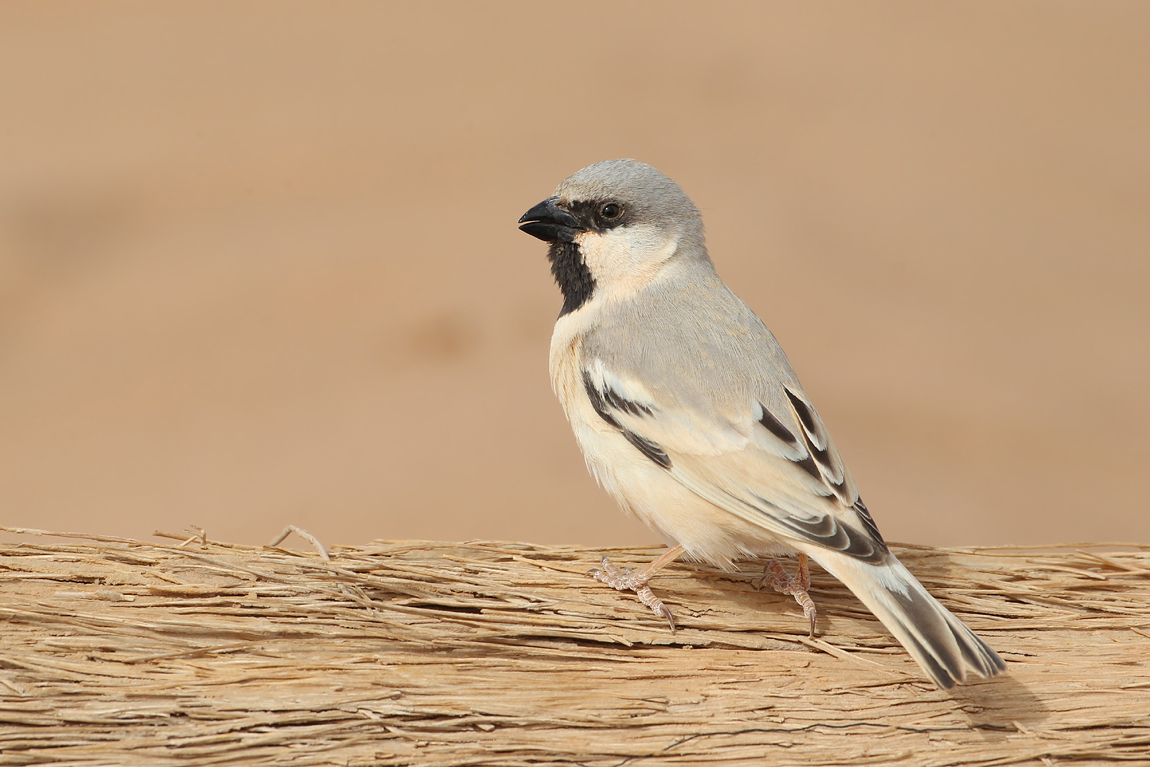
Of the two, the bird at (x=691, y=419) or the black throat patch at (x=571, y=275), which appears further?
the black throat patch at (x=571, y=275)

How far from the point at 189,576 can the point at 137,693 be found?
367 mm

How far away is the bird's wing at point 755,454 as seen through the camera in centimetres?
245

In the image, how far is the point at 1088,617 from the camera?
2.67 metres

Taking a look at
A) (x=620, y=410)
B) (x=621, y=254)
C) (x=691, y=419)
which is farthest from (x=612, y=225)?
(x=691, y=419)

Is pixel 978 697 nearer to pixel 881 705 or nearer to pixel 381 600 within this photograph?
pixel 881 705

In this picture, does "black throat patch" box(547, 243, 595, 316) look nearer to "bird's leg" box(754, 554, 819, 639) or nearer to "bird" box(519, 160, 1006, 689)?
"bird" box(519, 160, 1006, 689)

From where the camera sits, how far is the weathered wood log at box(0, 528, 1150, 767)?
81.4 inches

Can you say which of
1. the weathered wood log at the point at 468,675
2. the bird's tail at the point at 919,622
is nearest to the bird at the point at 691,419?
the bird's tail at the point at 919,622

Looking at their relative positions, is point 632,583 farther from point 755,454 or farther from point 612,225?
point 612,225

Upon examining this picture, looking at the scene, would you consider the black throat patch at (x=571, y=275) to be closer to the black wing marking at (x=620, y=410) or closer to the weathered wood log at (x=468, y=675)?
the black wing marking at (x=620, y=410)

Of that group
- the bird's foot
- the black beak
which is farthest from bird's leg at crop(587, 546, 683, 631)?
the black beak

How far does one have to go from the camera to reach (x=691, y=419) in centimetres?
273

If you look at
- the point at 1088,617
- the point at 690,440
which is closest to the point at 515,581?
the point at 690,440

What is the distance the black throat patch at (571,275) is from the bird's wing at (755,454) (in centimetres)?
43
